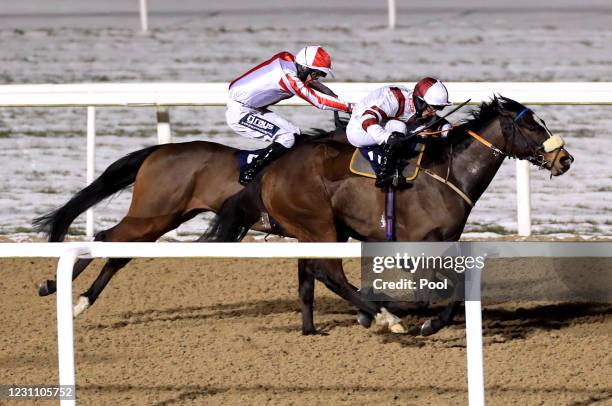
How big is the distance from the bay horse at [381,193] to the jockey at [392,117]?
5.4 inches

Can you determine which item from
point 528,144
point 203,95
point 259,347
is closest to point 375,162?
point 528,144

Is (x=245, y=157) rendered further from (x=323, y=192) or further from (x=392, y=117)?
(x=392, y=117)

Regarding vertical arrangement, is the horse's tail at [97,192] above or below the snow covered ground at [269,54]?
below

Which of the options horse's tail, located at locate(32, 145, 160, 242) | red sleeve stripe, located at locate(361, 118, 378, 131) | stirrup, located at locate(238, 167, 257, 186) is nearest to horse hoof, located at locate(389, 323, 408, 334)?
red sleeve stripe, located at locate(361, 118, 378, 131)

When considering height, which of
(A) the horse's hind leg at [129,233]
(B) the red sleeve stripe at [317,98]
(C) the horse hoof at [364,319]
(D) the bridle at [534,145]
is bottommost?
(C) the horse hoof at [364,319]

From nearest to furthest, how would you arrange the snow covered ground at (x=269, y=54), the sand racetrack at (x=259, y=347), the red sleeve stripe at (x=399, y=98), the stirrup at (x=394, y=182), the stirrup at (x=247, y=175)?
the sand racetrack at (x=259, y=347)
the stirrup at (x=394, y=182)
the red sleeve stripe at (x=399, y=98)
the stirrup at (x=247, y=175)
the snow covered ground at (x=269, y=54)

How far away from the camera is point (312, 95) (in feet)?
→ 21.1

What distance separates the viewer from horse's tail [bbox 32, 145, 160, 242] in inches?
270

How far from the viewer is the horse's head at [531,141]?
6.08m

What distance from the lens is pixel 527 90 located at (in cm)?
726

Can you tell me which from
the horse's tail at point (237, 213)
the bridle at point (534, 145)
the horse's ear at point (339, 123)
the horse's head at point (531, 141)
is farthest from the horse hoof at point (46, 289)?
the horse's head at point (531, 141)

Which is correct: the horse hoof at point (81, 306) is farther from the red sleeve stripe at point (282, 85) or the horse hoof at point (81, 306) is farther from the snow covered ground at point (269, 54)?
the snow covered ground at point (269, 54)

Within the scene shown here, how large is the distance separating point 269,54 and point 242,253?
10335 millimetres

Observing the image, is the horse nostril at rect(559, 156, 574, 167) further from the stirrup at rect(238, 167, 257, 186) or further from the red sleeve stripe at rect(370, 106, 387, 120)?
the stirrup at rect(238, 167, 257, 186)
